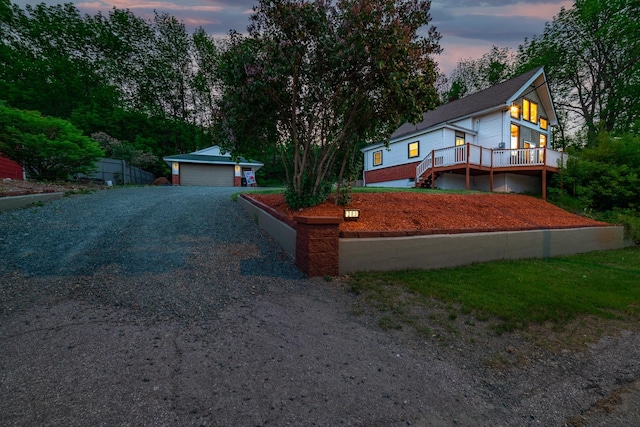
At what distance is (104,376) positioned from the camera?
215 centimetres

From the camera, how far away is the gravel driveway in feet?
6.34

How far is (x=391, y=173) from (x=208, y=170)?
1575 centimetres

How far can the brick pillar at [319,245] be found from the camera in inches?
177

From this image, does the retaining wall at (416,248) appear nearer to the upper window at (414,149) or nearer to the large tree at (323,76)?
the large tree at (323,76)

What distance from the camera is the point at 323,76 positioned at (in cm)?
586

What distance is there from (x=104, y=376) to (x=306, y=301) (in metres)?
2.23

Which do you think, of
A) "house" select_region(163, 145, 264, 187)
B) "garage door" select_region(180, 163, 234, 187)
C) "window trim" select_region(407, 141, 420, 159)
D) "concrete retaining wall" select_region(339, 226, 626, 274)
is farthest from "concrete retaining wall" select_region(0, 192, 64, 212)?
"window trim" select_region(407, 141, 420, 159)

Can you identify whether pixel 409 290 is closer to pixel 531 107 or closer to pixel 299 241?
pixel 299 241

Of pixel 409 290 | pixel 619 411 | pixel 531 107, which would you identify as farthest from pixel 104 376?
pixel 531 107

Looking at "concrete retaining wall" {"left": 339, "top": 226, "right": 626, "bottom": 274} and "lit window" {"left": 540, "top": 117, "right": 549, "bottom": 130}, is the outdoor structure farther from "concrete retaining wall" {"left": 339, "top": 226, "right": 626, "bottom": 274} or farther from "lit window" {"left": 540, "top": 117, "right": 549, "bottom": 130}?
"lit window" {"left": 540, "top": 117, "right": 549, "bottom": 130}

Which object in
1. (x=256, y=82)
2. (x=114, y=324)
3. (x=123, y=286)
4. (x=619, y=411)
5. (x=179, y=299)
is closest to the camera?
(x=619, y=411)

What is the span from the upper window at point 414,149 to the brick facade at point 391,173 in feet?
2.25

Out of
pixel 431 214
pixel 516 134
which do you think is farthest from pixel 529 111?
pixel 431 214

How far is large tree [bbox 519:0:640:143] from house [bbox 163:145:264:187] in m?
26.6
